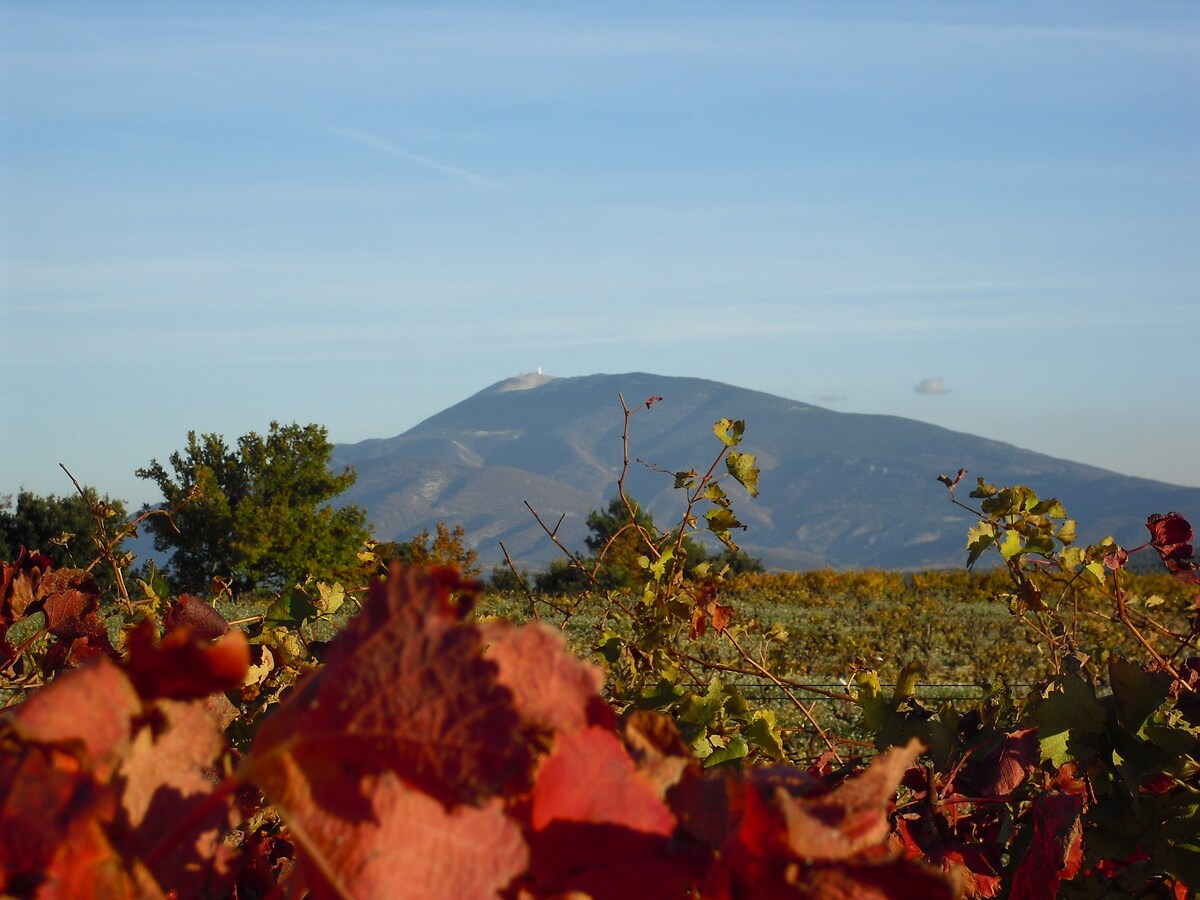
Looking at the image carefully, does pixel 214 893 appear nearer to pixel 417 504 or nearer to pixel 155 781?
pixel 155 781

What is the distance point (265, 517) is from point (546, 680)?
2519 centimetres

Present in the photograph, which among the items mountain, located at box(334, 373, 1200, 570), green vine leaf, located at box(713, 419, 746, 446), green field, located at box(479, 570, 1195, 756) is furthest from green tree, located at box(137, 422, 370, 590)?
mountain, located at box(334, 373, 1200, 570)

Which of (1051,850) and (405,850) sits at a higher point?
(405,850)

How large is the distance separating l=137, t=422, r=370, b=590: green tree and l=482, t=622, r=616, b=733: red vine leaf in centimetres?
2340

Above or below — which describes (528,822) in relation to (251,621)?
above

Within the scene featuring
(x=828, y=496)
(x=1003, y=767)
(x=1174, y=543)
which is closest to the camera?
(x=1003, y=767)

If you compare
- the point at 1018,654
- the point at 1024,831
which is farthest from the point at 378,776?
the point at 1018,654

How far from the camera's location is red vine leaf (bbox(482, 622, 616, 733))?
40 cm

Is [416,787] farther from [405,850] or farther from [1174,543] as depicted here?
[1174,543]

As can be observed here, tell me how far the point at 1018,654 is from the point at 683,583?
1006 cm

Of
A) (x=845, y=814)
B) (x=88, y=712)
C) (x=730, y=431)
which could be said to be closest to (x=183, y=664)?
(x=88, y=712)

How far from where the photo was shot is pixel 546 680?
406 mm

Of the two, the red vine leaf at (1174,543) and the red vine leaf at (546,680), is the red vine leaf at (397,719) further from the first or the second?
the red vine leaf at (1174,543)

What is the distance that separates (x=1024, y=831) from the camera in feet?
3.69
